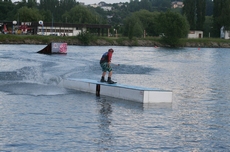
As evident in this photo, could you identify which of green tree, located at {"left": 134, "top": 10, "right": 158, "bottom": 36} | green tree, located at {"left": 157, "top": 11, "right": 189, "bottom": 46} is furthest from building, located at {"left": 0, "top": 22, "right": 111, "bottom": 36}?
green tree, located at {"left": 157, "top": 11, "right": 189, "bottom": 46}

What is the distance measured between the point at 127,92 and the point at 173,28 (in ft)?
360

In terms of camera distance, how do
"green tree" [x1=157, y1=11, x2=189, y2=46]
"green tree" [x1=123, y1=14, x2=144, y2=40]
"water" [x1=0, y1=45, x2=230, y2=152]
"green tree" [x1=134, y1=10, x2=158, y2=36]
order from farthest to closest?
"green tree" [x1=134, y1=10, x2=158, y2=36]
"green tree" [x1=123, y1=14, x2=144, y2=40]
"green tree" [x1=157, y1=11, x2=189, y2=46]
"water" [x1=0, y1=45, x2=230, y2=152]

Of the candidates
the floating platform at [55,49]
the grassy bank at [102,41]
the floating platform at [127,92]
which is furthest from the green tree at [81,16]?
the floating platform at [127,92]

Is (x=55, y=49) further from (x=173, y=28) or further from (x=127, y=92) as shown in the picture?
(x=173, y=28)

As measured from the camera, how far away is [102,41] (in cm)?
13125

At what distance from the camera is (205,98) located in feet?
98.6

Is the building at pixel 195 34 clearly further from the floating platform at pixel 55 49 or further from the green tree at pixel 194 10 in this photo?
the floating platform at pixel 55 49

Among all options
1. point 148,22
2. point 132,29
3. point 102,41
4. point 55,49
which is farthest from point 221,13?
point 55,49

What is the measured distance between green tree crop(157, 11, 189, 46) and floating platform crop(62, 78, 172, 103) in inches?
4174

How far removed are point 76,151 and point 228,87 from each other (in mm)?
23120

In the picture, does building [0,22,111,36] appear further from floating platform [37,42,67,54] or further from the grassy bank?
floating platform [37,42,67,54]

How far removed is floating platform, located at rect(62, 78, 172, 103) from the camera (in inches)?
1010

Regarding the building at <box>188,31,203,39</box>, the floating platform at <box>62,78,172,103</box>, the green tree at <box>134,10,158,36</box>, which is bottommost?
the floating platform at <box>62,78,172,103</box>

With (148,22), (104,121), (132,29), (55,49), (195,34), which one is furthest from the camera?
(148,22)
